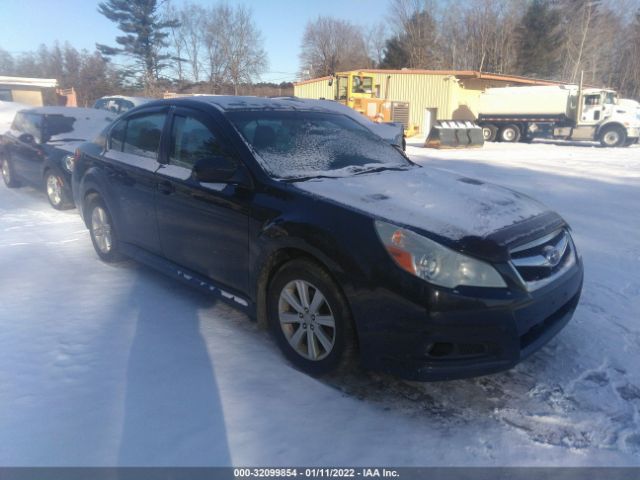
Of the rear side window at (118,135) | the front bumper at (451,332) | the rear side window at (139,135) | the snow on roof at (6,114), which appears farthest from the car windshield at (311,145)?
the snow on roof at (6,114)

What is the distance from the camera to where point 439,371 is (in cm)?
235

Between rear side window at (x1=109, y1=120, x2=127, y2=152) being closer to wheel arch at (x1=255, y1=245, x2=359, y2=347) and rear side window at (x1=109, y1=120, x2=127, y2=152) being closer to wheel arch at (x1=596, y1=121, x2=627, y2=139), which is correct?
wheel arch at (x1=255, y1=245, x2=359, y2=347)

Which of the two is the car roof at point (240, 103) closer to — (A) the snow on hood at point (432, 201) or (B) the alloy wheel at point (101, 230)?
(A) the snow on hood at point (432, 201)

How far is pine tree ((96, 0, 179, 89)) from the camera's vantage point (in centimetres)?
4616

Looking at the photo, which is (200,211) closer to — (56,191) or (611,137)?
(56,191)

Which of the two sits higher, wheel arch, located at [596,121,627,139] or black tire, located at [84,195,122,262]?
wheel arch, located at [596,121,627,139]

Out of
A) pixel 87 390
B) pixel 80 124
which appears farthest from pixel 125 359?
pixel 80 124

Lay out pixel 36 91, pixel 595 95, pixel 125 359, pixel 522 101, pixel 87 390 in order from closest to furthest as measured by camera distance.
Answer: pixel 87 390
pixel 125 359
pixel 595 95
pixel 522 101
pixel 36 91

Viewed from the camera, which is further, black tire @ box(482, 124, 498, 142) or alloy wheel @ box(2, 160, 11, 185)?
black tire @ box(482, 124, 498, 142)

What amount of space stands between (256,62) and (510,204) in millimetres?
53081

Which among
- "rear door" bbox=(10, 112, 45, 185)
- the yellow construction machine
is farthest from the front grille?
the yellow construction machine

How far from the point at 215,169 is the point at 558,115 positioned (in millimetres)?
25045

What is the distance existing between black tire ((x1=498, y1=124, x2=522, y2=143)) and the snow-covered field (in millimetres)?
23034

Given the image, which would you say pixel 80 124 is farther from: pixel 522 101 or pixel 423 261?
pixel 522 101
